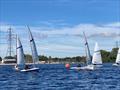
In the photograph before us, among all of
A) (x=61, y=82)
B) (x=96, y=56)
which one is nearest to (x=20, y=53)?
(x=96, y=56)

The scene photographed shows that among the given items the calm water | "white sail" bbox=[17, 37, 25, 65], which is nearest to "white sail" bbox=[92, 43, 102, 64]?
"white sail" bbox=[17, 37, 25, 65]

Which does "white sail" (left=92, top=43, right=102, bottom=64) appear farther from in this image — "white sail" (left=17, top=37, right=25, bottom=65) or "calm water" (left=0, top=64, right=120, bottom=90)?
"calm water" (left=0, top=64, right=120, bottom=90)

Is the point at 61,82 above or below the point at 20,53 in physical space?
below

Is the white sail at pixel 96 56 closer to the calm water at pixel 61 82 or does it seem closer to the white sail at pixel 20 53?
the white sail at pixel 20 53

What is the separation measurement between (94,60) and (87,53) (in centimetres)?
1540

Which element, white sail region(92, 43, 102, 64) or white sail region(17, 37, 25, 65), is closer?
white sail region(17, 37, 25, 65)

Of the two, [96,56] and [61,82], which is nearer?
[61,82]

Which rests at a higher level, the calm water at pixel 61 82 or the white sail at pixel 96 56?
the white sail at pixel 96 56

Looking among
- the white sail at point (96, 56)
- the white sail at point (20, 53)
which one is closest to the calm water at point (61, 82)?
the white sail at point (20, 53)

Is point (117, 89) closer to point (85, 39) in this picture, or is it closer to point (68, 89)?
point (68, 89)

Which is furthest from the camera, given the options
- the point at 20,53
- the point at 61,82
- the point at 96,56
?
the point at 96,56

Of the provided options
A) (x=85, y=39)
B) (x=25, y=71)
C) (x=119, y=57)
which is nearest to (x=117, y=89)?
(x=25, y=71)

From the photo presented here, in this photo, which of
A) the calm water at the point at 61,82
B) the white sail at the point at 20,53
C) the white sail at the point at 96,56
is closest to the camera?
the calm water at the point at 61,82

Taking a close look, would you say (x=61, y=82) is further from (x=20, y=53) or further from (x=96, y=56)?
(x=96, y=56)
